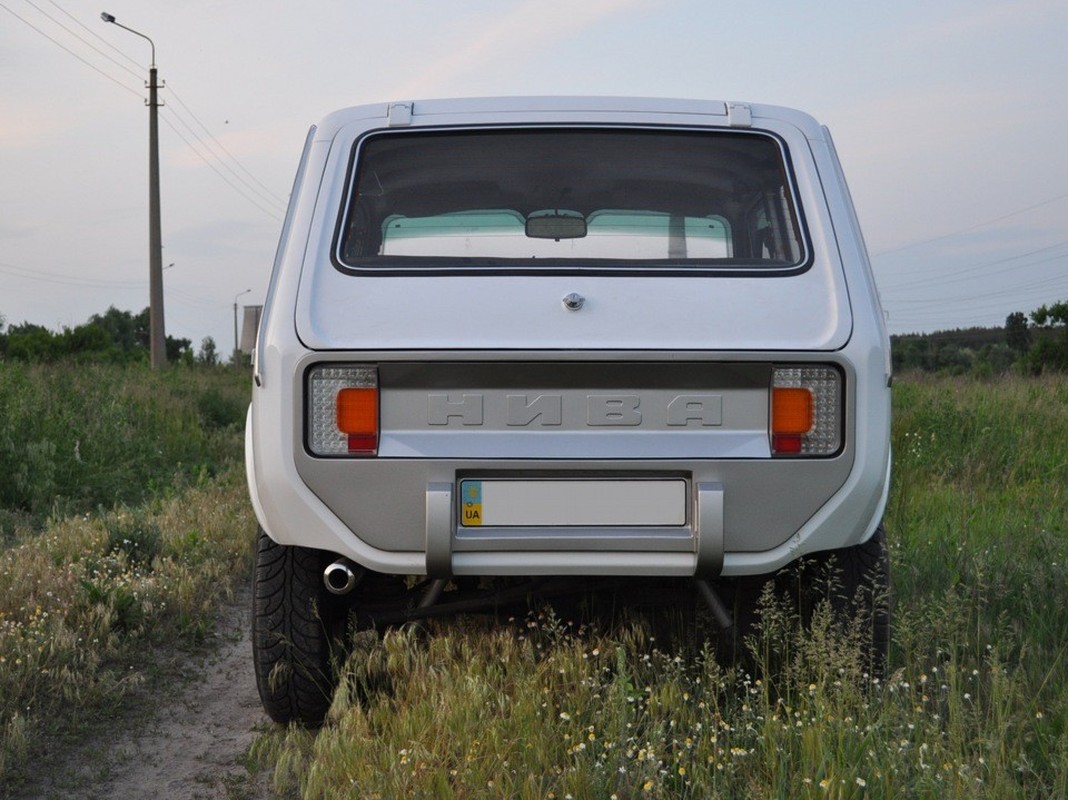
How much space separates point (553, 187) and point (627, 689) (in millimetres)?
1534

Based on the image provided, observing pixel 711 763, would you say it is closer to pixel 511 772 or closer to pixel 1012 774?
pixel 511 772

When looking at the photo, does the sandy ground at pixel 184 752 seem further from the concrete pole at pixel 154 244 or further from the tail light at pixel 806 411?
the concrete pole at pixel 154 244

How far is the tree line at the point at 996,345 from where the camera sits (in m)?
42.7

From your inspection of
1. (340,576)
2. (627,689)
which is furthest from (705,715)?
(340,576)

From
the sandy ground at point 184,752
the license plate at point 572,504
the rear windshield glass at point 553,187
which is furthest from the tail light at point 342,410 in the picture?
the sandy ground at point 184,752

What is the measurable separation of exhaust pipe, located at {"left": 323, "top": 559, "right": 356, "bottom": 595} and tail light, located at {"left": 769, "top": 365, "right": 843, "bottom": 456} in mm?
1191

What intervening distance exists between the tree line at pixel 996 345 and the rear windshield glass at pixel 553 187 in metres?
39.9

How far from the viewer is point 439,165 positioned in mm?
3428

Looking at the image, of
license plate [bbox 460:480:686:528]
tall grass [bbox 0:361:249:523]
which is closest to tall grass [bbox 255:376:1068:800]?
license plate [bbox 460:480:686:528]

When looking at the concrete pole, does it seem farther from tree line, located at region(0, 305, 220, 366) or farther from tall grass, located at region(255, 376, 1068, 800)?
tall grass, located at region(255, 376, 1068, 800)

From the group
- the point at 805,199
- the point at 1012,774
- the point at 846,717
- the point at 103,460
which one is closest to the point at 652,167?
the point at 805,199

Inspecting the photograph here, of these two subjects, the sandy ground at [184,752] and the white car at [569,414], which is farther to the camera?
the sandy ground at [184,752]

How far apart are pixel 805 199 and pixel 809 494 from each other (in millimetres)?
916

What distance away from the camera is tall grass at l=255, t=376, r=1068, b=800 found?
8.32 ft
